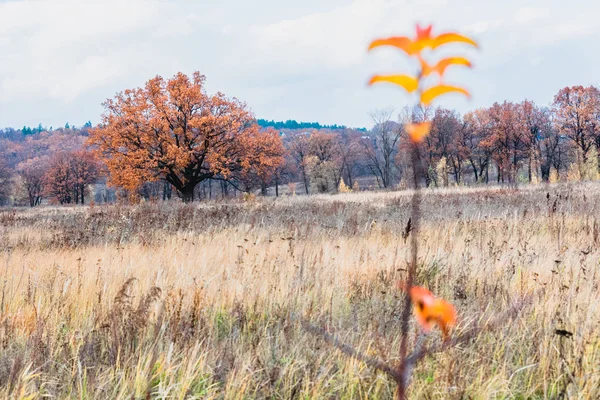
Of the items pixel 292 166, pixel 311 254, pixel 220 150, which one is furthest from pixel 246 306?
pixel 292 166

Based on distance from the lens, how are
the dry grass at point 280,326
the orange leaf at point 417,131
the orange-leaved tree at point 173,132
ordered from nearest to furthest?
the orange leaf at point 417,131 < the dry grass at point 280,326 < the orange-leaved tree at point 173,132

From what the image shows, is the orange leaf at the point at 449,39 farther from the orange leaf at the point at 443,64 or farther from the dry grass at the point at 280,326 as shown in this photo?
the dry grass at the point at 280,326

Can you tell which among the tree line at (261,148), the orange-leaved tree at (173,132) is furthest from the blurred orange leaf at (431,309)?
the orange-leaved tree at (173,132)

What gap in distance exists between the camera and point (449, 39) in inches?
29.4

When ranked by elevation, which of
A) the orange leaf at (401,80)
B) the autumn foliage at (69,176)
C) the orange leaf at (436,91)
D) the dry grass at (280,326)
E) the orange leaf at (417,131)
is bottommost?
the dry grass at (280,326)

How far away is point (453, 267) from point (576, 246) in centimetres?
244

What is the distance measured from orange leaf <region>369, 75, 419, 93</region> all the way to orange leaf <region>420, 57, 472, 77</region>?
0.03 metres

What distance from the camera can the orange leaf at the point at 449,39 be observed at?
2.42 ft

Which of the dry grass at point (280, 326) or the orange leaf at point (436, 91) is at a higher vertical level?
the orange leaf at point (436, 91)

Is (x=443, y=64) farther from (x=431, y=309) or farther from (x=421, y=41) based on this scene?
(x=431, y=309)

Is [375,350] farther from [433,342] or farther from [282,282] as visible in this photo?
[282,282]

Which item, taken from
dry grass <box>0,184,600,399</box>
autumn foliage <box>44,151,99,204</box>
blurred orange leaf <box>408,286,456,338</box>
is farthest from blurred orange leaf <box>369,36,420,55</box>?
autumn foliage <box>44,151,99,204</box>

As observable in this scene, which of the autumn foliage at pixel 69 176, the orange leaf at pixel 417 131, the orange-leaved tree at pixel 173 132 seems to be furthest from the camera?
the autumn foliage at pixel 69 176

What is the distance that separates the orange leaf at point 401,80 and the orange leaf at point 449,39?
0.07 m
